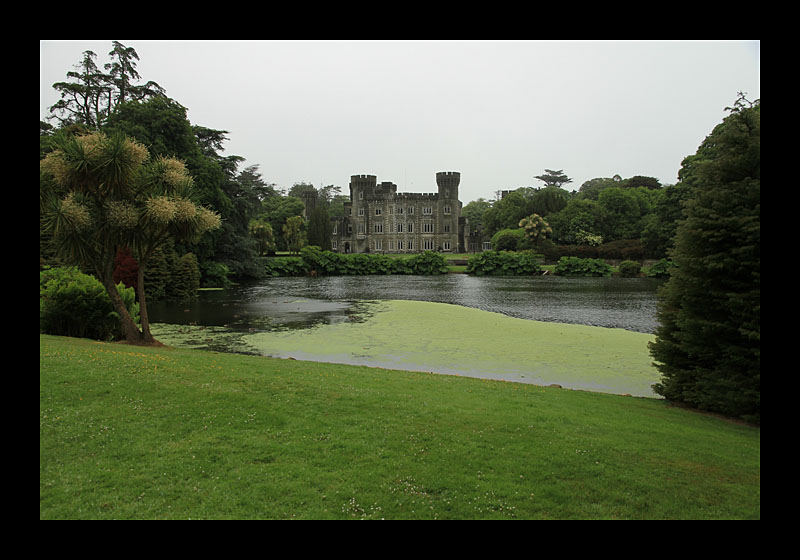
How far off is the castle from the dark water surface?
1728 inches

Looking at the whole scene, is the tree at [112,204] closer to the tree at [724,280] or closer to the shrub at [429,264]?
the tree at [724,280]

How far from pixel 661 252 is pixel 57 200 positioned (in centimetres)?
5309

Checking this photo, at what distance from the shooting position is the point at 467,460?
541 centimetres

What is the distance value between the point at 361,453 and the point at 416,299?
86.6 feet

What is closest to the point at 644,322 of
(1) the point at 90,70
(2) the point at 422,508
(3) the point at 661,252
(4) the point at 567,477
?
(4) the point at 567,477

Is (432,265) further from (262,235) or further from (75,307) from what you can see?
(75,307)

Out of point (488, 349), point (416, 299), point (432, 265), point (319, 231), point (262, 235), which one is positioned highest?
point (319, 231)

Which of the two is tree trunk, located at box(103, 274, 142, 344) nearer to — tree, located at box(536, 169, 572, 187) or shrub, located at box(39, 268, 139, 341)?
shrub, located at box(39, 268, 139, 341)

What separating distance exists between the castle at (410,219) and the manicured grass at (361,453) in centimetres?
7761

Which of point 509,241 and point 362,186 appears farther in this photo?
point 362,186

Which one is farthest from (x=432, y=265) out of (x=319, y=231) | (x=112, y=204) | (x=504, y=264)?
(x=112, y=204)

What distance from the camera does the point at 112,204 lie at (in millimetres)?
13500
